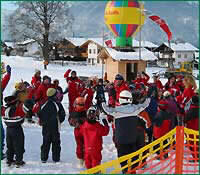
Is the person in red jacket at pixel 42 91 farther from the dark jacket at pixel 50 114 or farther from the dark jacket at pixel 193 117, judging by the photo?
the dark jacket at pixel 193 117

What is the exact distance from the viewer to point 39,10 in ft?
101

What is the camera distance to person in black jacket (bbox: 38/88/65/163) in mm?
5180

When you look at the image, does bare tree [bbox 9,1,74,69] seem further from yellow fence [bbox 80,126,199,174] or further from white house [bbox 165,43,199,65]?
yellow fence [bbox 80,126,199,174]

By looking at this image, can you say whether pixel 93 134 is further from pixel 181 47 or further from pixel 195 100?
pixel 181 47

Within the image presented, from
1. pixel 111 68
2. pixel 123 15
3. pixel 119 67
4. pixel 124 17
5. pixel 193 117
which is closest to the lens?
pixel 193 117

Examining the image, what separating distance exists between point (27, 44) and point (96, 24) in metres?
97.0

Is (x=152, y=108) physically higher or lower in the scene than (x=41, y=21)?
lower

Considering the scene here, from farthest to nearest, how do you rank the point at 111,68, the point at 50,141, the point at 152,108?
the point at 111,68
the point at 152,108
the point at 50,141

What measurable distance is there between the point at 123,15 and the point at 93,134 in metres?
21.4

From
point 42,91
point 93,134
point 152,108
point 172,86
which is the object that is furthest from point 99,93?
point 93,134

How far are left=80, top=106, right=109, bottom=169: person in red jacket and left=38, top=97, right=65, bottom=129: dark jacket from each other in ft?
2.27

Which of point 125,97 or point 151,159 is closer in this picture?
point 151,159

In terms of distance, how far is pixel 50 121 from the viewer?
5.19m

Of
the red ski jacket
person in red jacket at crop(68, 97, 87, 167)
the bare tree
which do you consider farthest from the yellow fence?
the bare tree
